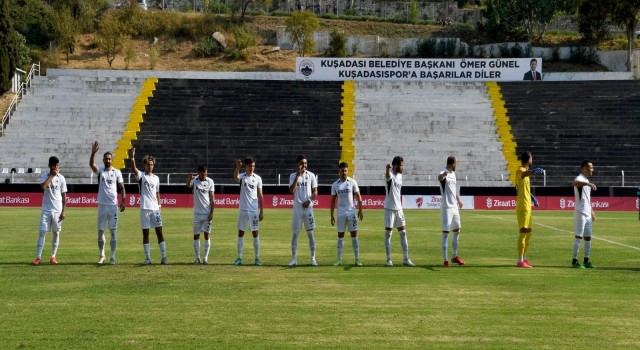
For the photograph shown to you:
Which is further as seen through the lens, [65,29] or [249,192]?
[65,29]

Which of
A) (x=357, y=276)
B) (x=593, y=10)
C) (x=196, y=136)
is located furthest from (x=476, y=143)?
(x=357, y=276)

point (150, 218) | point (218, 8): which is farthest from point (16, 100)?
point (150, 218)

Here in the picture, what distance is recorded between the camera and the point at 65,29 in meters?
76.4

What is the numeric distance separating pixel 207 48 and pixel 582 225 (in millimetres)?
62269

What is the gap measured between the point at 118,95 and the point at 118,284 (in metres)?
48.8

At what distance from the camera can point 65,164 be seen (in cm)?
5578

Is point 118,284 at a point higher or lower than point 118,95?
lower

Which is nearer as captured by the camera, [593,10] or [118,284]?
[118,284]

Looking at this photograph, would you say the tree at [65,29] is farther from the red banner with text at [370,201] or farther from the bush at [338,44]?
the red banner with text at [370,201]

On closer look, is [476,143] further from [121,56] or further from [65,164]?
[121,56]

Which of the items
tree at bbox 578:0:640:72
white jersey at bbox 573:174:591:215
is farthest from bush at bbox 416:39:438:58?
white jersey at bbox 573:174:591:215

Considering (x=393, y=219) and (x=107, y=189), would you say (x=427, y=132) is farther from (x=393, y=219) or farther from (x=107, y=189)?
(x=107, y=189)

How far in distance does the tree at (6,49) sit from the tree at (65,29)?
12173 mm

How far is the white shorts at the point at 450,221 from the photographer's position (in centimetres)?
2084
